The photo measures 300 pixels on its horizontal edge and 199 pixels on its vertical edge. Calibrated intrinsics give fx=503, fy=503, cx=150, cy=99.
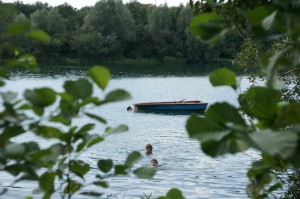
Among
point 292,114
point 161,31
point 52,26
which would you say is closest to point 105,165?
point 292,114

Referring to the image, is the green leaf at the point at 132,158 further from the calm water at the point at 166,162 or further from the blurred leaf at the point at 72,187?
the calm water at the point at 166,162

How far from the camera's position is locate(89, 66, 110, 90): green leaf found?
72cm

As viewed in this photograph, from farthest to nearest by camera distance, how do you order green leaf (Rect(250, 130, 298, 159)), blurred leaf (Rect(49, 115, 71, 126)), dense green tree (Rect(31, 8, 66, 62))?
1. dense green tree (Rect(31, 8, 66, 62))
2. blurred leaf (Rect(49, 115, 71, 126))
3. green leaf (Rect(250, 130, 298, 159))

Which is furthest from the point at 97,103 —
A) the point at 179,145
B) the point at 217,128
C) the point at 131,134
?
the point at 131,134

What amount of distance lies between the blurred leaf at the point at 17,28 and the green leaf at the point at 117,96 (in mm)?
162

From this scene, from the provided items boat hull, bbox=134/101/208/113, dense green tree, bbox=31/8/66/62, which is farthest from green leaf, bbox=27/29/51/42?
dense green tree, bbox=31/8/66/62

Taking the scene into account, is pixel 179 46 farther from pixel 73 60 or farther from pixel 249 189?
pixel 249 189

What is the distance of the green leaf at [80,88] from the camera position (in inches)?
29.9

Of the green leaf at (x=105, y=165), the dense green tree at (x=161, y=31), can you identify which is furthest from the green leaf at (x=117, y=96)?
the dense green tree at (x=161, y=31)

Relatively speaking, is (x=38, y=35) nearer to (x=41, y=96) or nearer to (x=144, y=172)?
(x=41, y=96)

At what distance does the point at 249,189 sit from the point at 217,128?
355 mm

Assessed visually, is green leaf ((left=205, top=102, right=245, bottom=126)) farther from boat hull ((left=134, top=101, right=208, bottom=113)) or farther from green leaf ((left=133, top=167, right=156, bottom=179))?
boat hull ((left=134, top=101, right=208, bottom=113))

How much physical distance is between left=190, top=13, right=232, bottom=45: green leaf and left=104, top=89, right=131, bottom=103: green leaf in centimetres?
17

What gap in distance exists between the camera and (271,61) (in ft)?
2.10
